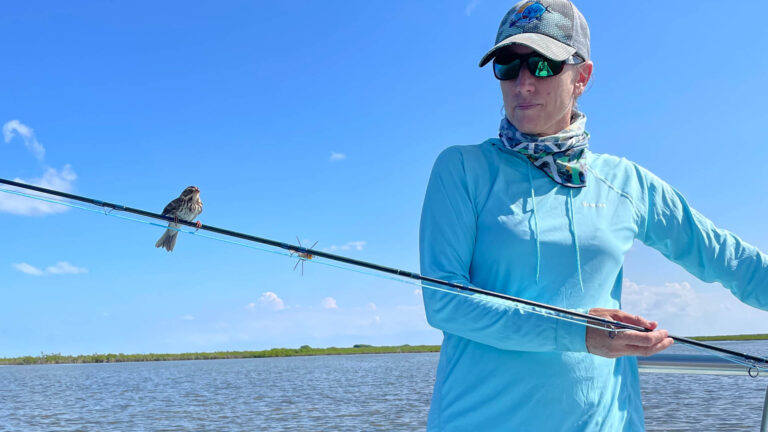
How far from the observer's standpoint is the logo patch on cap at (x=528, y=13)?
1886mm

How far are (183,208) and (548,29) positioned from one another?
6.27 meters

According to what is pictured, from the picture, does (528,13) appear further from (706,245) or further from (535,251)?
(706,245)

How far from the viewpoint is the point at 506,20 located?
1960mm

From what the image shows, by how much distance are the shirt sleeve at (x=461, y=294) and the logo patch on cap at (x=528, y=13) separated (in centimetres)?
44

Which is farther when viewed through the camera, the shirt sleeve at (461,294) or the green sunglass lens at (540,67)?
the green sunglass lens at (540,67)

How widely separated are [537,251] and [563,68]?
56cm

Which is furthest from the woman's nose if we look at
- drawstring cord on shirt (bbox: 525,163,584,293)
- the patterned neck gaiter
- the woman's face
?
drawstring cord on shirt (bbox: 525,163,584,293)

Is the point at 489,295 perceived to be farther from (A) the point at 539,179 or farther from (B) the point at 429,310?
(A) the point at 539,179

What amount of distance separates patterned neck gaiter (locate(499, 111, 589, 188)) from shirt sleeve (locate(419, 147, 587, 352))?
180 mm

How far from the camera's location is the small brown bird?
7.16m

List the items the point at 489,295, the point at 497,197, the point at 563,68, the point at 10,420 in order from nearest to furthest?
the point at 489,295 → the point at 497,197 → the point at 563,68 → the point at 10,420

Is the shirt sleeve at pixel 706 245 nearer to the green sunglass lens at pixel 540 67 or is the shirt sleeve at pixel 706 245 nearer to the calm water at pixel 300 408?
the green sunglass lens at pixel 540 67

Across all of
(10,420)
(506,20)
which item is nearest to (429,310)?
(506,20)

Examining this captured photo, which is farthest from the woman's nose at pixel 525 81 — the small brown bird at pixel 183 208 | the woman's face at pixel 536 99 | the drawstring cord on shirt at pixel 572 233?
the small brown bird at pixel 183 208
